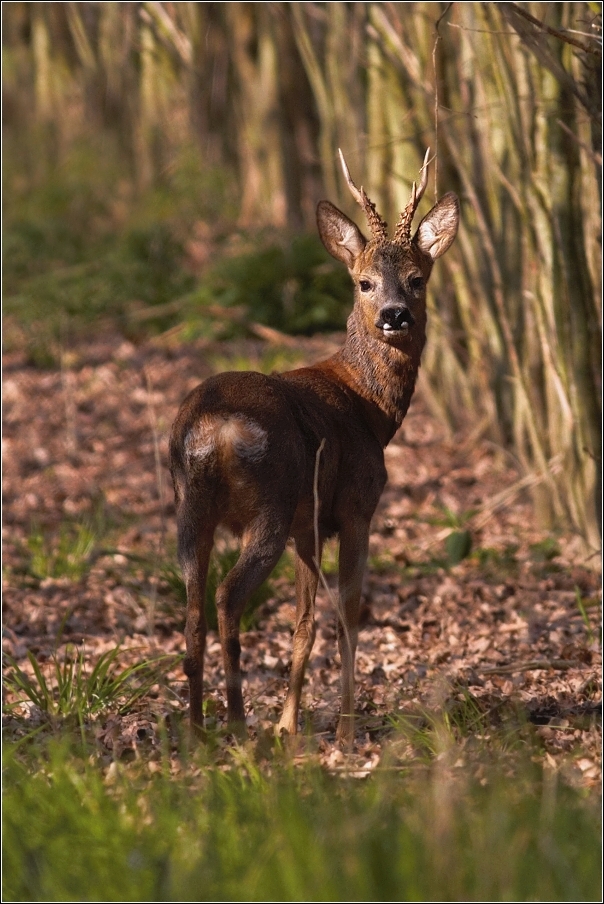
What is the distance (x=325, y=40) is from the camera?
30.0ft

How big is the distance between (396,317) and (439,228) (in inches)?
23.8

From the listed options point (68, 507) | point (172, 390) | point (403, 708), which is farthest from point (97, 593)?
point (172, 390)

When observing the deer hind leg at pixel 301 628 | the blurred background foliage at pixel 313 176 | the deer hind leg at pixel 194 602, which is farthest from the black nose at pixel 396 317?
the deer hind leg at pixel 194 602

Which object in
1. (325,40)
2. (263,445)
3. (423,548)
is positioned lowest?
(423,548)

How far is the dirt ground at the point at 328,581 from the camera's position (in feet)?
16.3

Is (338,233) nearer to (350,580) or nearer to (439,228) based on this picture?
(439,228)

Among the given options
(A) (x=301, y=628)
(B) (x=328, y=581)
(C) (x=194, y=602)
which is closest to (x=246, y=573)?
(C) (x=194, y=602)

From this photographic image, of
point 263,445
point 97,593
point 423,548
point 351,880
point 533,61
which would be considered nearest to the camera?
point 351,880

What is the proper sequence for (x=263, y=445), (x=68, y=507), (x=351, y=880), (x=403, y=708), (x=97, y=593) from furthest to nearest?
(x=68, y=507) < (x=97, y=593) < (x=403, y=708) < (x=263, y=445) < (x=351, y=880)

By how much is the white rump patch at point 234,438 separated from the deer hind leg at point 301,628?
74cm

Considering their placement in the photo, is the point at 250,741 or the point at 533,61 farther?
the point at 533,61

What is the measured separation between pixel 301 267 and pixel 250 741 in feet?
22.1

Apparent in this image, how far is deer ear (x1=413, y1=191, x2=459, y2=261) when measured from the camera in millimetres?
5031

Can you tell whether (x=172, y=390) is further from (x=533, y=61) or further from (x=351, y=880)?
(x=351, y=880)
